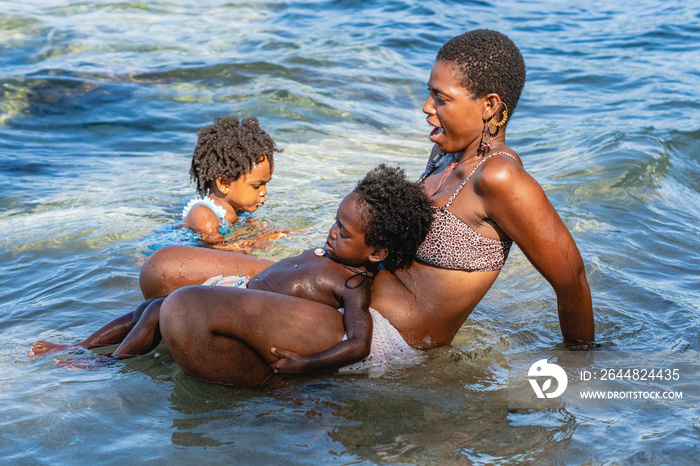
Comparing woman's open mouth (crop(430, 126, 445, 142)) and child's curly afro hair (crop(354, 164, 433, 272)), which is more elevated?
woman's open mouth (crop(430, 126, 445, 142))

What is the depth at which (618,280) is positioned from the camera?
15.8 ft

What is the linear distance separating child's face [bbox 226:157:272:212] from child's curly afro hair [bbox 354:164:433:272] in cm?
267

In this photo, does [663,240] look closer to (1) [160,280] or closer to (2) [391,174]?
(2) [391,174]

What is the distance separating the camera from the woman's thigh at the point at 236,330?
3006 millimetres

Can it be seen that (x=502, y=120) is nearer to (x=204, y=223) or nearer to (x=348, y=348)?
(x=348, y=348)

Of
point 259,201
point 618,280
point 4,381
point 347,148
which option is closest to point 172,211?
point 259,201

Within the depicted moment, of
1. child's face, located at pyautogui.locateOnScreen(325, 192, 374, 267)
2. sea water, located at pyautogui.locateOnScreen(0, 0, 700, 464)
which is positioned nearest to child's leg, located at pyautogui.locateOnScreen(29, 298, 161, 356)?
sea water, located at pyautogui.locateOnScreen(0, 0, 700, 464)

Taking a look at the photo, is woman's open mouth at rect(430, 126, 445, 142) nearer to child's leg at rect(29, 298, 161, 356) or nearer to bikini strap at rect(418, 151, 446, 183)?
bikini strap at rect(418, 151, 446, 183)

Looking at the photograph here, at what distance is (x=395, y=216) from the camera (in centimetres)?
329

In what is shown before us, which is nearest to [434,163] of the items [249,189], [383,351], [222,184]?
[383,351]

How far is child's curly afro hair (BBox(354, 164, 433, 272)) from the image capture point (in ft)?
10.8

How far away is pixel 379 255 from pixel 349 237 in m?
0.18

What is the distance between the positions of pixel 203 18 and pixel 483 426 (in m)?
14.8

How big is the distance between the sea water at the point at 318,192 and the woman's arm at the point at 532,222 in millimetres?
621
